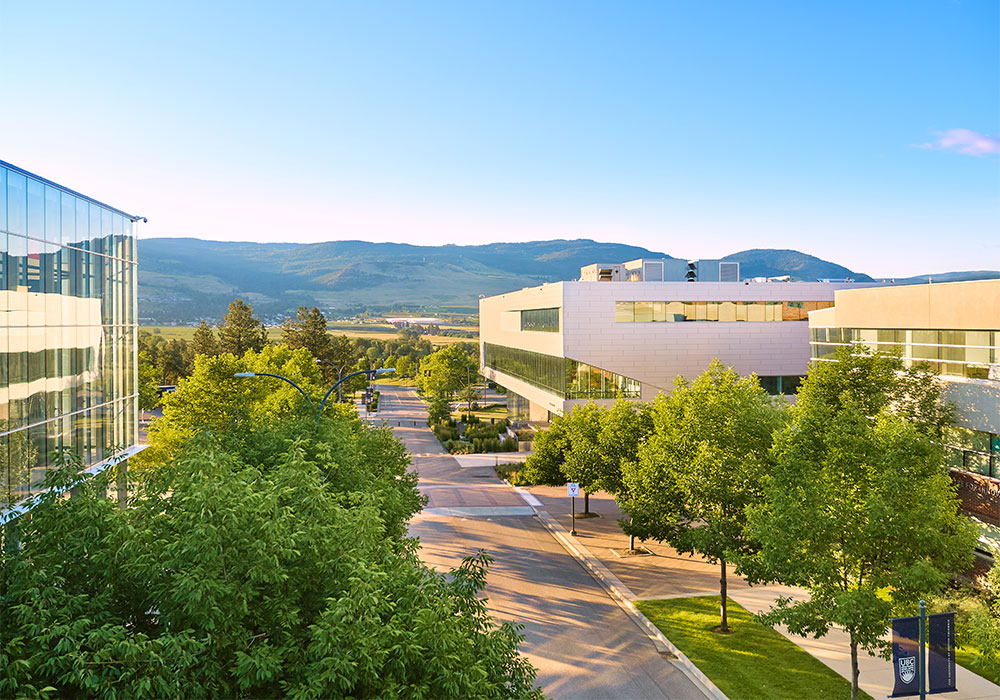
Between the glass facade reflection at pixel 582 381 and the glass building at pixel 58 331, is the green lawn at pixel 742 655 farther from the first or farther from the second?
the glass facade reflection at pixel 582 381

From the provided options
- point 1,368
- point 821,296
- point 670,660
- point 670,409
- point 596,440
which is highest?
point 821,296

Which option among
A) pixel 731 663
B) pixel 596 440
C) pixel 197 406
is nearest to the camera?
pixel 731 663

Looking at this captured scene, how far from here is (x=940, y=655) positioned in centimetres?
1419

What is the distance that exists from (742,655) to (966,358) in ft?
39.3

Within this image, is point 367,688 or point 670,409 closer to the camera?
point 367,688

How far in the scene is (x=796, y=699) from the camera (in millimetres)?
17938

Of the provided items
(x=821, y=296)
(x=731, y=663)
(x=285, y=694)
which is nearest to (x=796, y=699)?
(x=731, y=663)

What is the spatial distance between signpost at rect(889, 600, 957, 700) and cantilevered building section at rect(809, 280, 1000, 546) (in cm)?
928

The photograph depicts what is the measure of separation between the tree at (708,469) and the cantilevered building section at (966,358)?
224 inches

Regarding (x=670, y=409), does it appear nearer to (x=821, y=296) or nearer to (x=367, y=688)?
(x=367, y=688)

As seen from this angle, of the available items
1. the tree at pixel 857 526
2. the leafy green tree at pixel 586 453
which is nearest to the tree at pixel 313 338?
the leafy green tree at pixel 586 453

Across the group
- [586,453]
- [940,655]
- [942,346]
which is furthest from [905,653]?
[586,453]

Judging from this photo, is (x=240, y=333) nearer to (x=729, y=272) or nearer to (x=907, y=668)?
(x=729, y=272)

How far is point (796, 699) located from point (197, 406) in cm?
3489
